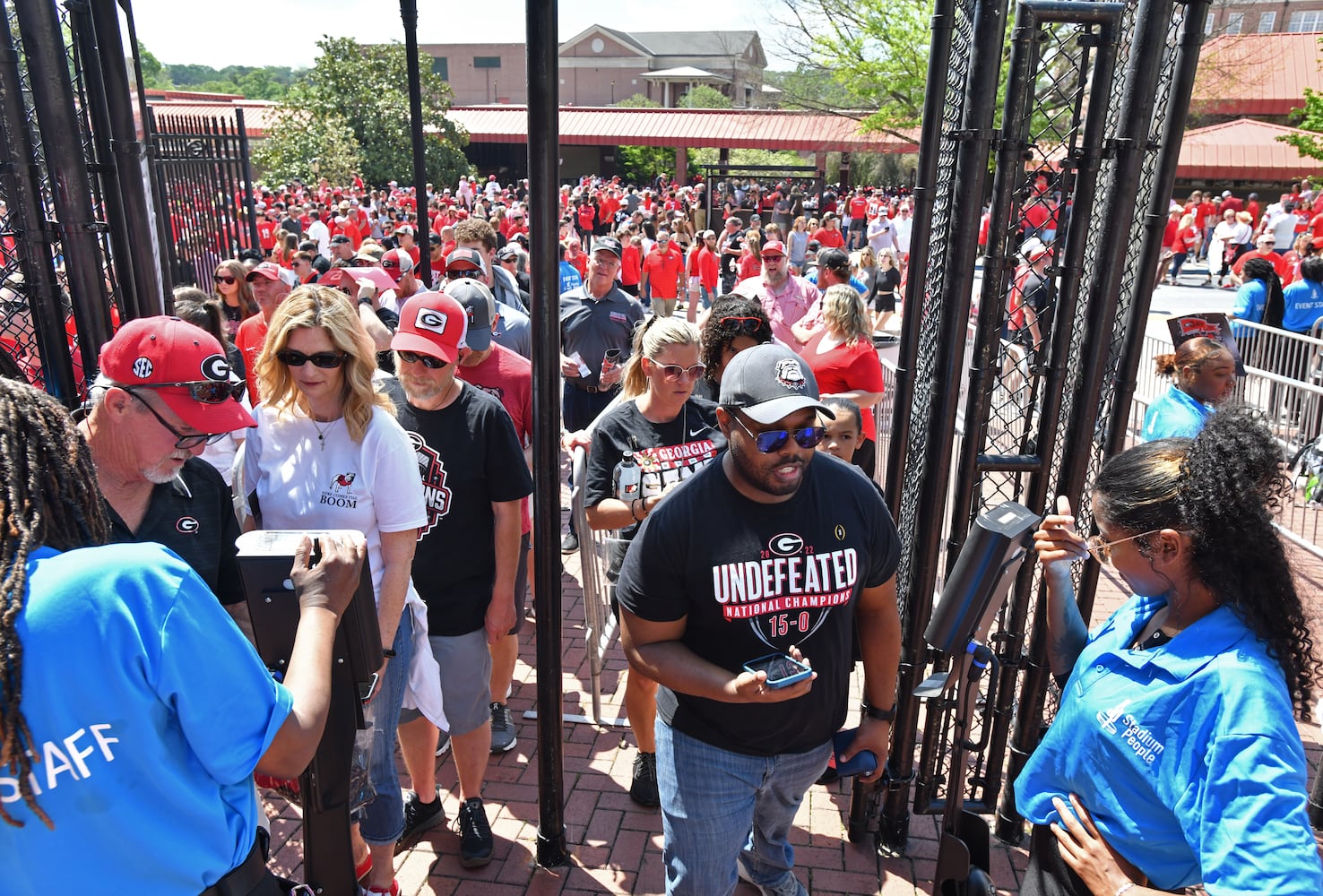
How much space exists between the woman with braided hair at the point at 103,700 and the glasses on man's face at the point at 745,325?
286 cm

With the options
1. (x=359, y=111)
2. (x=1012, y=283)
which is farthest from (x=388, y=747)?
(x=359, y=111)

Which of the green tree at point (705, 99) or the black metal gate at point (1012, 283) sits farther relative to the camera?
the green tree at point (705, 99)

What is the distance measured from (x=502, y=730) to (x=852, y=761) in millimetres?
1976

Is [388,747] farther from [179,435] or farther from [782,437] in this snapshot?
[782,437]

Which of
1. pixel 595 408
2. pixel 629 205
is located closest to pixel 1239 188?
pixel 629 205

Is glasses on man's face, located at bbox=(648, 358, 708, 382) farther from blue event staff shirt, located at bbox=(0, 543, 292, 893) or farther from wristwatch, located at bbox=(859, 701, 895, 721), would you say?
blue event staff shirt, located at bbox=(0, 543, 292, 893)

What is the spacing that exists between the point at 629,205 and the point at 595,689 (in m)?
27.5

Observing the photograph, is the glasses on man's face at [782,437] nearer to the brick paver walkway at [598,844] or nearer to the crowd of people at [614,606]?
the crowd of people at [614,606]

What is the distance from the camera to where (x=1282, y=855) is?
1593 millimetres

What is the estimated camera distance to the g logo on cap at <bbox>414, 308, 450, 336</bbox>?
3299mm

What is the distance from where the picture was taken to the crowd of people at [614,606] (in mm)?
1465

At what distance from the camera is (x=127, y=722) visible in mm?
1425

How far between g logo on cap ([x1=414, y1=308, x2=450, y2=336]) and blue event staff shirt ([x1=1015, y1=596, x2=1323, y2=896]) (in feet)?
7.55

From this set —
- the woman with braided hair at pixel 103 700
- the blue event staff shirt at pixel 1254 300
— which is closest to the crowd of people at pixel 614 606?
the woman with braided hair at pixel 103 700
